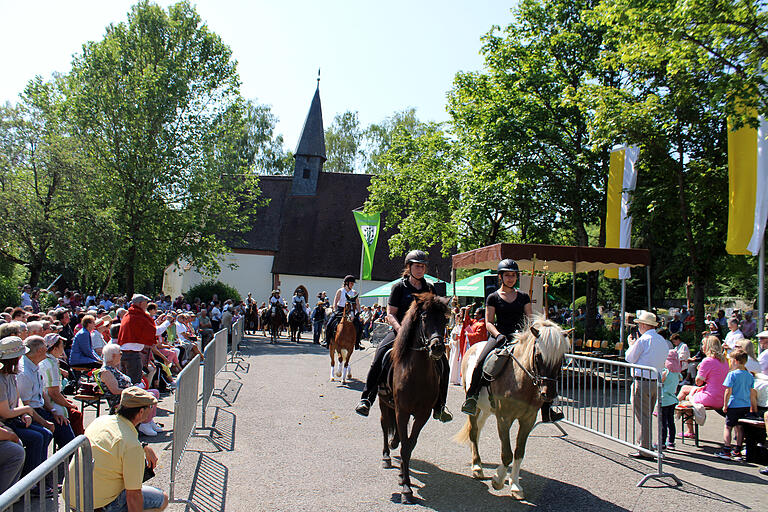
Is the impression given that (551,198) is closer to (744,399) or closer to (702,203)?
(702,203)

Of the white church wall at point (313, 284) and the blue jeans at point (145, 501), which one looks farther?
the white church wall at point (313, 284)

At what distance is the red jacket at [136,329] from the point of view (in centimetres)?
1024

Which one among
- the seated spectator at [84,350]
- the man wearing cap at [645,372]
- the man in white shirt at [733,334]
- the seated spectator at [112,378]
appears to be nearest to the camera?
the man wearing cap at [645,372]

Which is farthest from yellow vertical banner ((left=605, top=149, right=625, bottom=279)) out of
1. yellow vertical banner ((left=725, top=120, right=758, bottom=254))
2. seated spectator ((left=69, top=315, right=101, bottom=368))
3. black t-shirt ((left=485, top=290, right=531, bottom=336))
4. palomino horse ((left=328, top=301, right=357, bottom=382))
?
seated spectator ((left=69, top=315, right=101, bottom=368))

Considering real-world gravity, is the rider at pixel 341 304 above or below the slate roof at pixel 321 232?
below

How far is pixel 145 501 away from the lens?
469 centimetres

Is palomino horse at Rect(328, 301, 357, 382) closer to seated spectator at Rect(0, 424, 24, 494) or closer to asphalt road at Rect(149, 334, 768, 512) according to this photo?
asphalt road at Rect(149, 334, 768, 512)

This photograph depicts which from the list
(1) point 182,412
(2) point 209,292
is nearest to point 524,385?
(1) point 182,412

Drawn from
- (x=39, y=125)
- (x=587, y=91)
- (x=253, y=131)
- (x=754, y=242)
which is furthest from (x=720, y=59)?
(x=253, y=131)

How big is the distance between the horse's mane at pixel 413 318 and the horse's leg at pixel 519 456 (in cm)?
150

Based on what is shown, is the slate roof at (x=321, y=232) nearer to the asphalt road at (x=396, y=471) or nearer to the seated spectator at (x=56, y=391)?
the asphalt road at (x=396, y=471)

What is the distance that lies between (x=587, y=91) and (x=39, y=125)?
2915 centimetres

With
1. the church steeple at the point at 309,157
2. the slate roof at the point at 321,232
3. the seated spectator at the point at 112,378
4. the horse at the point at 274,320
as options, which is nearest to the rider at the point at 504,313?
the seated spectator at the point at 112,378

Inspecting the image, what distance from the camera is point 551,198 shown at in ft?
76.4
